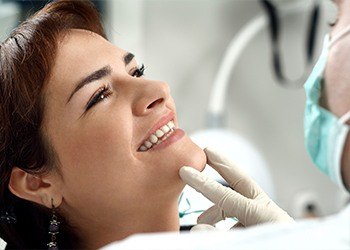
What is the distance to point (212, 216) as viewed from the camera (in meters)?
1.44

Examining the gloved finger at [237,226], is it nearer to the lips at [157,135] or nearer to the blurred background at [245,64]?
the lips at [157,135]

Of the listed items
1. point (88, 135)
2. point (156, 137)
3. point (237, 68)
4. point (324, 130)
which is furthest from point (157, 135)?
point (237, 68)

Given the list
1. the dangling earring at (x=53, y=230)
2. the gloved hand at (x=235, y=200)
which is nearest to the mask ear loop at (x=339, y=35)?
the gloved hand at (x=235, y=200)

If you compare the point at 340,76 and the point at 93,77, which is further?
the point at 93,77

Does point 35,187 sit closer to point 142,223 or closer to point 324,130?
point 142,223

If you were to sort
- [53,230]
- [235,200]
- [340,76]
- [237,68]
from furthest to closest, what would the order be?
[237,68]
[53,230]
[235,200]
[340,76]

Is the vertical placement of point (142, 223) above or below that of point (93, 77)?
below

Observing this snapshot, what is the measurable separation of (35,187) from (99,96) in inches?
10.3

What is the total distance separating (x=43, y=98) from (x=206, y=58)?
6.28ft

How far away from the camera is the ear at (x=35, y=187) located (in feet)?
4.59

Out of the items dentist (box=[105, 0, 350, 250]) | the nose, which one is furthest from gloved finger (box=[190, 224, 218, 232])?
the nose

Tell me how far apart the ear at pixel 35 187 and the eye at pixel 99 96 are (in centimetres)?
19

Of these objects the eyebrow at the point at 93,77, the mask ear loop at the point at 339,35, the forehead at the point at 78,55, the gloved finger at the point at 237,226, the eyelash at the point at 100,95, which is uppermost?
the forehead at the point at 78,55

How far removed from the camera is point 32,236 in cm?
A: 150
